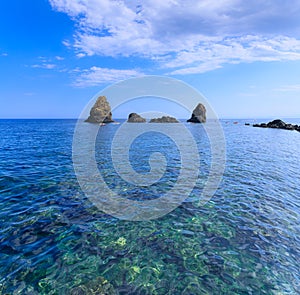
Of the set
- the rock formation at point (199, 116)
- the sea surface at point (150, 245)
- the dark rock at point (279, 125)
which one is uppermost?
the rock formation at point (199, 116)

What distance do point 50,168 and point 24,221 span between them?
38.8ft

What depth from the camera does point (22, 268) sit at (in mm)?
6824

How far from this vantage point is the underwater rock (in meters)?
6.02

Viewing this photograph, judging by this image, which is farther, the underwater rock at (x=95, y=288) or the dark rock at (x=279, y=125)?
the dark rock at (x=279, y=125)

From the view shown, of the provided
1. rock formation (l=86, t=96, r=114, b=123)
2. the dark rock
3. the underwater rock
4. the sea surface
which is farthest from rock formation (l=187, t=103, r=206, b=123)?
the underwater rock

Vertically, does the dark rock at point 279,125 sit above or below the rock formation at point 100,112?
below

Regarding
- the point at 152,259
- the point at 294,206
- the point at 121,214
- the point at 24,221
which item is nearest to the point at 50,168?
the point at 24,221

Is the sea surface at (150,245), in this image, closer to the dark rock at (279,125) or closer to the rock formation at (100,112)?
the dark rock at (279,125)

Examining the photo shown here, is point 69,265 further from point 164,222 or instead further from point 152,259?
point 164,222

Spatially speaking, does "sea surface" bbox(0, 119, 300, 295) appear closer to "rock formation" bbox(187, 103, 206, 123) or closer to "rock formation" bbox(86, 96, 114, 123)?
"rock formation" bbox(86, 96, 114, 123)

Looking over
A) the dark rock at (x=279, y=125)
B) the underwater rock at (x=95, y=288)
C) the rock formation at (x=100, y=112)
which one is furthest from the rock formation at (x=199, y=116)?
the underwater rock at (x=95, y=288)

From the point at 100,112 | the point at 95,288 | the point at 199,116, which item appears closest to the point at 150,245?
the point at 95,288

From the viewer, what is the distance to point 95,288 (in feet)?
20.4

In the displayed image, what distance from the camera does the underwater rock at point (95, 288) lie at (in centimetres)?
602
